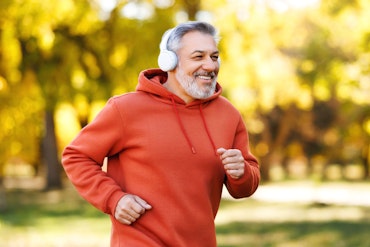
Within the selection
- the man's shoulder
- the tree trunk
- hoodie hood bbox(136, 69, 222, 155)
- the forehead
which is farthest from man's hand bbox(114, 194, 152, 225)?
the tree trunk

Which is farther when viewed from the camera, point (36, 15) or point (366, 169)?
point (366, 169)

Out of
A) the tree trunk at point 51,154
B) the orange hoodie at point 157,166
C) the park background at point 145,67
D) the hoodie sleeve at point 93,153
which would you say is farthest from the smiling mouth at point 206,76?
the tree trunk at point 51,154

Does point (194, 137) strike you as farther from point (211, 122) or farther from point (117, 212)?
point (117, 212)

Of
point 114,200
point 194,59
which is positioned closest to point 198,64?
point 194,59

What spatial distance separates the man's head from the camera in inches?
191

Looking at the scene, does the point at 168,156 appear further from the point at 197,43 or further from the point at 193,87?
the point at 197,43

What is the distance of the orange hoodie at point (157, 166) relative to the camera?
15.4ft

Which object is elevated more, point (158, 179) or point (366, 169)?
point (366, 169)

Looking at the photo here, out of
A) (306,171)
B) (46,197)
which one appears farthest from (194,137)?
(306,171)

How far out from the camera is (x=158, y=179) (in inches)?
184

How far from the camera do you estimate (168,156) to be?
15.4 feet

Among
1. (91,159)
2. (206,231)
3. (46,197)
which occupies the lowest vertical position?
(206,231)

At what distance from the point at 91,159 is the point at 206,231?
2.19 feet

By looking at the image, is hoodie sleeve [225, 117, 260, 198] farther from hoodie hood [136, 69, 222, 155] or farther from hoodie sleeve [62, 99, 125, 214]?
hoodie sleeve [62, 99, 125, 214]
